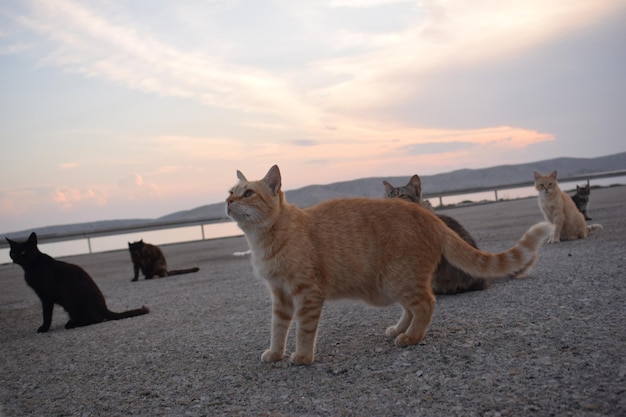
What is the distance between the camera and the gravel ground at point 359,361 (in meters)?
2.71

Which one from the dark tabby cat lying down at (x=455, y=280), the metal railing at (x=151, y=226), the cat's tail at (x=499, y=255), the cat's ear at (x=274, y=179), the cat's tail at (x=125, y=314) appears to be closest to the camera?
the cat's tail at (x=499, y=255)

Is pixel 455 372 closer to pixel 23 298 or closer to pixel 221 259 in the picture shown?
pixel 23 298

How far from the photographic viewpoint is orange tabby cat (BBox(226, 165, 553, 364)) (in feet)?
12.0

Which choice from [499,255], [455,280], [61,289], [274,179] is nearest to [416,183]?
[455,280]

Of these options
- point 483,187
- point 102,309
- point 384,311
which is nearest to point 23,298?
point 102,309

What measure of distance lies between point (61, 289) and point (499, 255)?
4976mm

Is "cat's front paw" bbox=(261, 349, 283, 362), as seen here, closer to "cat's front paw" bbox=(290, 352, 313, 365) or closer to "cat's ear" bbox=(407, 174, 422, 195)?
"cat's front paw" bbox=(290, 352, 313, 365)

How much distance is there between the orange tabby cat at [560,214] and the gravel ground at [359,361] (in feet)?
9.72

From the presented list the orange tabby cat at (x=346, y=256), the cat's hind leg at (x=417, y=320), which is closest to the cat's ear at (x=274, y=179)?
the orange tabby cat at (x=346, y=256)

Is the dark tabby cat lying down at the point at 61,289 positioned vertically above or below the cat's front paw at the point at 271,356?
above

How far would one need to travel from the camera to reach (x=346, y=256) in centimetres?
375

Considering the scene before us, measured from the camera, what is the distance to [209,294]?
7512 millimetres

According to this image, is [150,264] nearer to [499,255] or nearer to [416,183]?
[416,183]

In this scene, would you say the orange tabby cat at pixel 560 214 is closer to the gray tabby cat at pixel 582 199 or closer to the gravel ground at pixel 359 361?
the gravel ground at pixel 359 361
